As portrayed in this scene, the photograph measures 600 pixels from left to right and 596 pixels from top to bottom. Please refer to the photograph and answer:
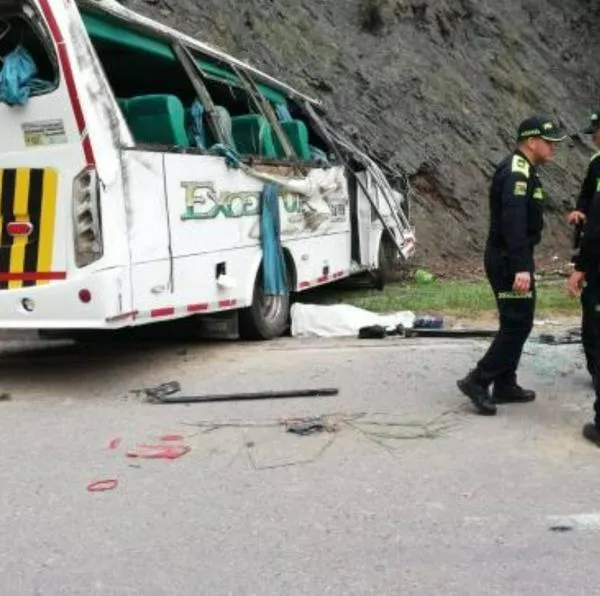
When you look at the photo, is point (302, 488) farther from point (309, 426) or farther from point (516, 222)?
point (516, 222)

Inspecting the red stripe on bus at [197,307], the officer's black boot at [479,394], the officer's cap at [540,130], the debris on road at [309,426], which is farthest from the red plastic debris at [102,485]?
the officer's cap at [540,130]

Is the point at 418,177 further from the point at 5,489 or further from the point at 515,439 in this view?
the point at 5,489

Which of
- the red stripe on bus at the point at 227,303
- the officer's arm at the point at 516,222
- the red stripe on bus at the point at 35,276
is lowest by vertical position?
the red stripe on bus at the point at 227,303

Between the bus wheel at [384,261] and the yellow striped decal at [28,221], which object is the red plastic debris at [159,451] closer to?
the yellow striped decal at [28,221]

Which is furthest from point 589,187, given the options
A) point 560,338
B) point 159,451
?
point 159,451

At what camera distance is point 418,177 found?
50.6 feet

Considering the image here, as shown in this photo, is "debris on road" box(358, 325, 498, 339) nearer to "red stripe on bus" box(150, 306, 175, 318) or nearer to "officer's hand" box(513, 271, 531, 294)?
"red stripe on bus" box(150, 306, 175, 318)

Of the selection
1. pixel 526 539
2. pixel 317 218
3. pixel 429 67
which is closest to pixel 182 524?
pixel 526 539

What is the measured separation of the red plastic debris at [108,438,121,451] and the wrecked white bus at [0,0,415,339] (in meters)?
1.07

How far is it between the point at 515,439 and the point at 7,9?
4410 mm

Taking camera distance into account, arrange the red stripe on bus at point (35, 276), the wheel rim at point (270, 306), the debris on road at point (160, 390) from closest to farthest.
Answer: the red stripe on bus at point (35, 276) < the debris on road at point (160, 390) < the wheel rim at point (270, 306)

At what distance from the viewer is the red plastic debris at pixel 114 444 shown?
17.3ft

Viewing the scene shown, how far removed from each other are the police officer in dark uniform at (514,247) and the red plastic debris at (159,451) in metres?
1.88

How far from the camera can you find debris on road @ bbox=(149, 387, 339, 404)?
6.28 m
